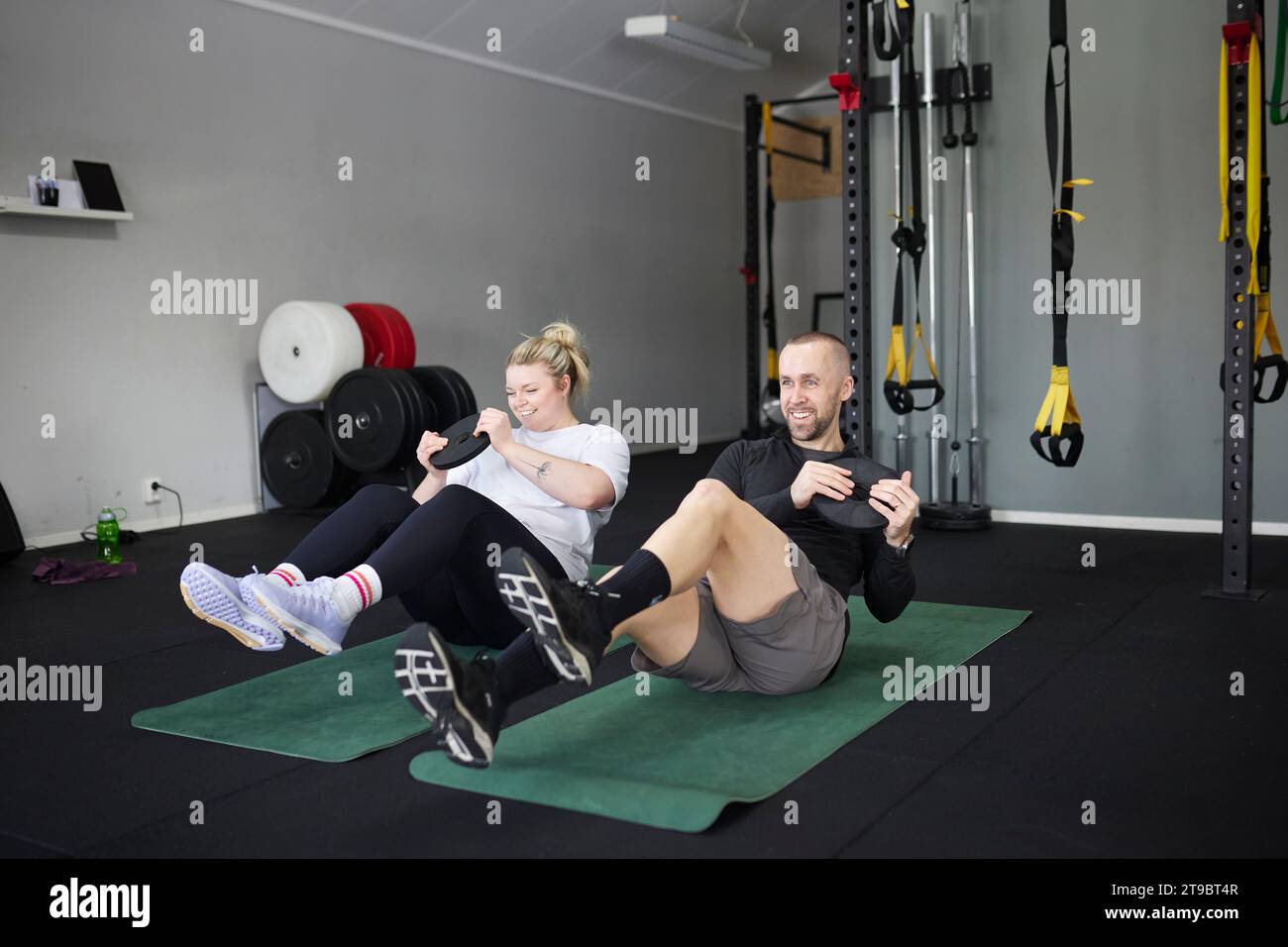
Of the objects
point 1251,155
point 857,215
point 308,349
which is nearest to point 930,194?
point 857,215

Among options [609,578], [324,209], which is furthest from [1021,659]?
[324,209]

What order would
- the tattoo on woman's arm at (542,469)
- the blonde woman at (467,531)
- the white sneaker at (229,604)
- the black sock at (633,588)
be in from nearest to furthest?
1. the black sock at (633,588)
2. the white sneaker at (229,604)
3. the blonde woman at (467,531)
4. the tattoo on woman's arm at (542,469)

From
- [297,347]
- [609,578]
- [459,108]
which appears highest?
[459,108]

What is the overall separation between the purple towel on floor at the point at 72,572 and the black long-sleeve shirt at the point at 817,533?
276 cm

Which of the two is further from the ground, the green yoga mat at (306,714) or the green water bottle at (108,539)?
the green water bottle at (108,539)

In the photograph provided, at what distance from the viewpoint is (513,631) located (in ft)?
9.34

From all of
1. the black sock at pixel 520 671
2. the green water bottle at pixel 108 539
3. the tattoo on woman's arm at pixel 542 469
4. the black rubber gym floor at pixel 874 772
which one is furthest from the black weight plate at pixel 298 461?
the black sock at pixel 520 671

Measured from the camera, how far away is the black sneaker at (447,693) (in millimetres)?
1874

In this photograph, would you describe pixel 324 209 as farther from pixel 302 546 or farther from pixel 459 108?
pixel 302 546

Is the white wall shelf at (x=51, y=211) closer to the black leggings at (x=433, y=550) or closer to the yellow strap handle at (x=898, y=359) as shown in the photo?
the black leggings at (x=433, y=550)

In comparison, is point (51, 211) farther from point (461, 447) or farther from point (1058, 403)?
point (1058, 403)

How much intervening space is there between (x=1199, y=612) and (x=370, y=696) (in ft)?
7.77

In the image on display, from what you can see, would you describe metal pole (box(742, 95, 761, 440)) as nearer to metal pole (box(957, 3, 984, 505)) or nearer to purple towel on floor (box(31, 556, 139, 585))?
metal pole (box(957, 3, 984, 505))

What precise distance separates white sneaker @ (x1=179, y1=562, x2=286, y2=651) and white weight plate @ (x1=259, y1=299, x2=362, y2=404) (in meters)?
3.41
